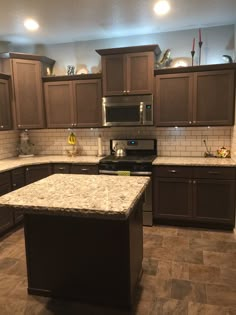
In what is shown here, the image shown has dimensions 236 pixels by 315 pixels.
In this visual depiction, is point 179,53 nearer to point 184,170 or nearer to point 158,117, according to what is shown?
point 158,117

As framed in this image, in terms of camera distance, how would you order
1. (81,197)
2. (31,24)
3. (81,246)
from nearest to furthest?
(81,197)
(81,246)
(31,24)

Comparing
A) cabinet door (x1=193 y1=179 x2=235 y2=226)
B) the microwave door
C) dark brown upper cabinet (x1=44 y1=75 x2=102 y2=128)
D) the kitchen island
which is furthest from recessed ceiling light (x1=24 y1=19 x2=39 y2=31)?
cabinet door (x1=193 y1=179 x2=235 y2=226)

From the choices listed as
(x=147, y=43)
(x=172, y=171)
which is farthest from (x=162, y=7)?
(x=172, y=171)

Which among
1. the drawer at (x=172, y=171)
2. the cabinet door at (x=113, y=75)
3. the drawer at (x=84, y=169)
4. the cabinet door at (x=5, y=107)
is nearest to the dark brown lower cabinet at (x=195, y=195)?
the drawer at (x=172, y=171)

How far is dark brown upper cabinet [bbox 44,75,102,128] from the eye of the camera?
13.0 feet

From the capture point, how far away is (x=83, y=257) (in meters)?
2.04

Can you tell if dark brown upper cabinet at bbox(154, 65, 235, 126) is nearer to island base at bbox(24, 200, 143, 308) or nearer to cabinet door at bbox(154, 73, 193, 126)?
cabinet door at bbox(154, 73, 193, 126)

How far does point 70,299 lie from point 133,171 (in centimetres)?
188

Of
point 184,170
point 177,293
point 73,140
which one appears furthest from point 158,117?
point 177,293

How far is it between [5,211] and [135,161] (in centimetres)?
186

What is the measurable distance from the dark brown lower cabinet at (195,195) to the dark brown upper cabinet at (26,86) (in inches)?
82.4

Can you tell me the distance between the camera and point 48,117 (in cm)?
419

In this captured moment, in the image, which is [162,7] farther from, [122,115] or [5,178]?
[5,178]

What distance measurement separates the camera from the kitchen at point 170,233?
2189 mm
